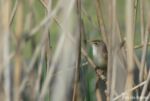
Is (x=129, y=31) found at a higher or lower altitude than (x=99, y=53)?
higher

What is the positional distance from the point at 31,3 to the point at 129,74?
296mm

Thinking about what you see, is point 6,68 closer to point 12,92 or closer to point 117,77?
point 12,92

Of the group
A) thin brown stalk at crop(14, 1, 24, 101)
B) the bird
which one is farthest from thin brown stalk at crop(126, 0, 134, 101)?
the bird

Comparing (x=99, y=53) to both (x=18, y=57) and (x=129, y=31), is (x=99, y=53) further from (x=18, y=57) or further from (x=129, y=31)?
(x=18, y=57)

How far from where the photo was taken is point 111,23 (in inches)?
43.6

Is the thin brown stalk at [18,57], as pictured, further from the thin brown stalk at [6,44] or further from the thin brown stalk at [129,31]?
the thin brown stalk at [129,31]

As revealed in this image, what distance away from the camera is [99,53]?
1.93 metres

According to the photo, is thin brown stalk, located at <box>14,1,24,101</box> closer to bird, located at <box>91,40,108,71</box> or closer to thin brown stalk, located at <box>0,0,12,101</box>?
thin brown stalk, located at <box>0,0,12,101</box>

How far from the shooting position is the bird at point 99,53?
1828 millimetres

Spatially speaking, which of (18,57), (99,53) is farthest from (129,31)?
(99,53)

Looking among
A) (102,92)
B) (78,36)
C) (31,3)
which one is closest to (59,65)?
(78,36)

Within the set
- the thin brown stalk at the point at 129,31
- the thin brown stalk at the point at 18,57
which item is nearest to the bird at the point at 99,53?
the thin brown stalk at the point at 129,31

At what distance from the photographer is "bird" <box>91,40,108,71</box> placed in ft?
6.00

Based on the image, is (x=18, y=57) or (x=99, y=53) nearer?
(x=18, y=57)
